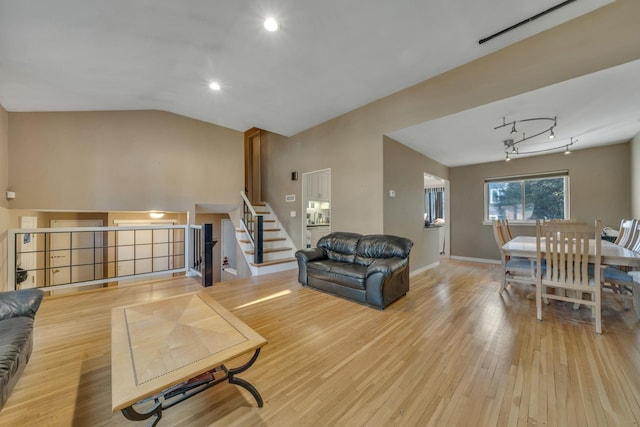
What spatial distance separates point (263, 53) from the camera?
2.81 metres

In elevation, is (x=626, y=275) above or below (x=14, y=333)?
above

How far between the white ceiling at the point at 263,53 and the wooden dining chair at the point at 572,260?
1.57m

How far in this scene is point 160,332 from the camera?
1591 millimetres

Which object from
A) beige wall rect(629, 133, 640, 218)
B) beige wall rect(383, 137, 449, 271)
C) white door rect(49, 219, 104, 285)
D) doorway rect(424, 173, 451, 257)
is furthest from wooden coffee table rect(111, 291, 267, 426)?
doorway rect(424, 173, 451, 257)

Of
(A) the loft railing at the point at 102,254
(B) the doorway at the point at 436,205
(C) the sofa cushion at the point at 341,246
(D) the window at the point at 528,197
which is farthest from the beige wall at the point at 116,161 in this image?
(D) the window at the point at 528,197

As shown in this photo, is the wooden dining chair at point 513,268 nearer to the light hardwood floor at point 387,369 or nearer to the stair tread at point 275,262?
the light hardwood floor at point 387,369

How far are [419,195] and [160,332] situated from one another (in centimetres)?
486

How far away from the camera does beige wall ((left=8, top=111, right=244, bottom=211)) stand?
3770 millimetres

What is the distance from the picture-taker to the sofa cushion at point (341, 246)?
3.89m

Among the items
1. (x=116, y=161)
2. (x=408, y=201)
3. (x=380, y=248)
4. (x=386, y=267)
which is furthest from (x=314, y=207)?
(x=116, y=161)

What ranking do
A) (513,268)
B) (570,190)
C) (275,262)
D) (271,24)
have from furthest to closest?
(275,262) < (570,190) < (513,268) < (271,24)

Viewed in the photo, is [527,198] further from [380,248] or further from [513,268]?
[380,248]

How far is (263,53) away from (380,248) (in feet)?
9.84

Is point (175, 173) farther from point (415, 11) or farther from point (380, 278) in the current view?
point (415, 11)
